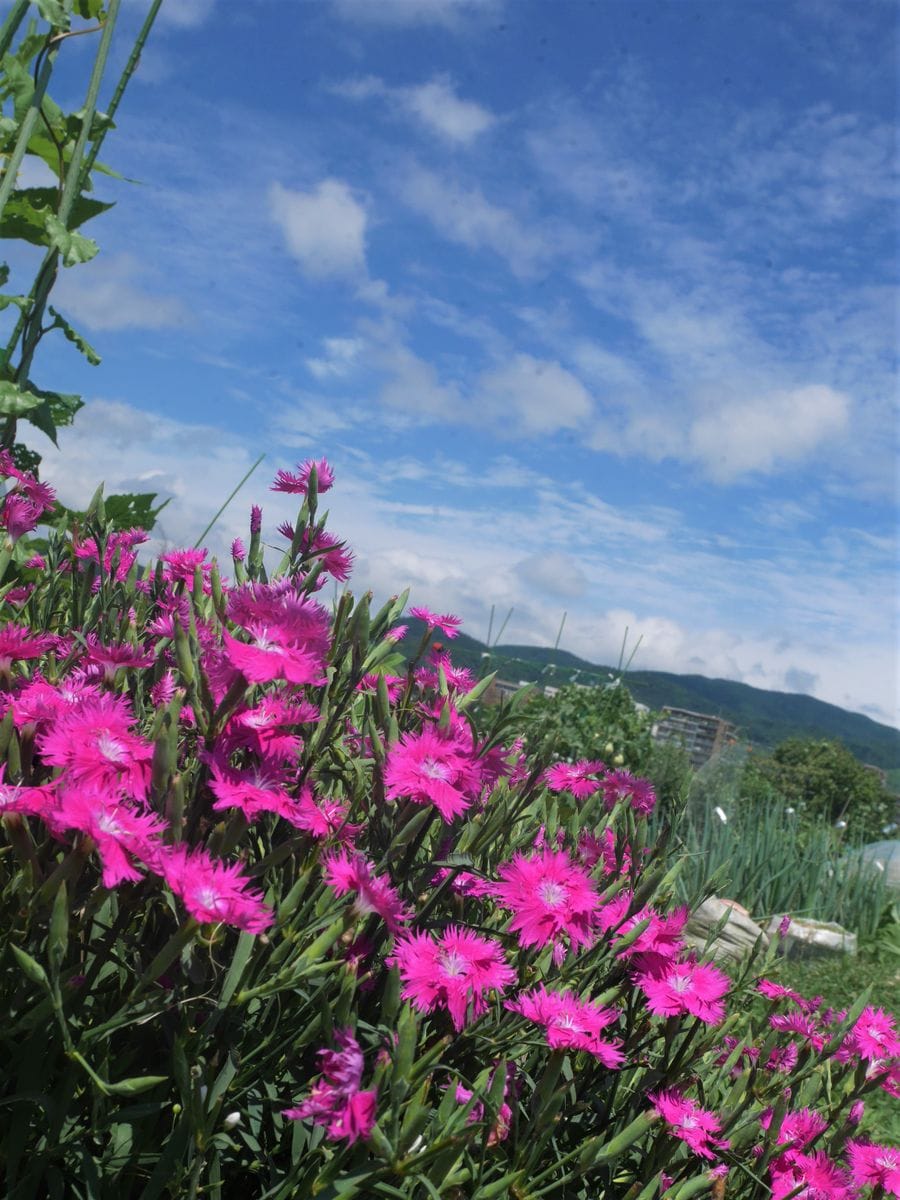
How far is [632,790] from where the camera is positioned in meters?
1.80

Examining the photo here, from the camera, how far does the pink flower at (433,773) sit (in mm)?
1065

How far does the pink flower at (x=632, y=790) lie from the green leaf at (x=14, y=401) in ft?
5.12

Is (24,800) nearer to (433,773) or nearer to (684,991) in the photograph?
(433,773)

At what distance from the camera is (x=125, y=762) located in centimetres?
100

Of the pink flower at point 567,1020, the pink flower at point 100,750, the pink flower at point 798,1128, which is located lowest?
the pink flower at point 798,1128

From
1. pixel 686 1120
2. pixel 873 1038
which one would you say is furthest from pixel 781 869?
pixel 686 1120

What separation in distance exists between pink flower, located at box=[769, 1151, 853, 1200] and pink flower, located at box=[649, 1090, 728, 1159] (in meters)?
0.17

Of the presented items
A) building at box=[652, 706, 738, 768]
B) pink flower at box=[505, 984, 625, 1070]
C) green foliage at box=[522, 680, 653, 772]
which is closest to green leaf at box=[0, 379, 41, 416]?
pink flower at box=[505, 984, 625, 1070]

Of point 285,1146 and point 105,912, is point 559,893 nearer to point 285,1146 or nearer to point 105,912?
point 285,1146

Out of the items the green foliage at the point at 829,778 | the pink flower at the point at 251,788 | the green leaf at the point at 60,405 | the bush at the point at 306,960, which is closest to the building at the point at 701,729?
the green foliage at the point at 829,778

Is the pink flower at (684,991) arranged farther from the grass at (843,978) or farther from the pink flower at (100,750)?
the grass at (843,978)

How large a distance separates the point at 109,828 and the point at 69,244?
1.78 metres

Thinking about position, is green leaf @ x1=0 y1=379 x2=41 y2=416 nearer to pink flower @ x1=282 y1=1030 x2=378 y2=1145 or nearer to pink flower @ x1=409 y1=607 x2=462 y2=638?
pink flower @ x1=409 y1=607 x2=462 y2=638

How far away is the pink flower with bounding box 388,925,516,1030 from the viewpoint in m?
1.06
